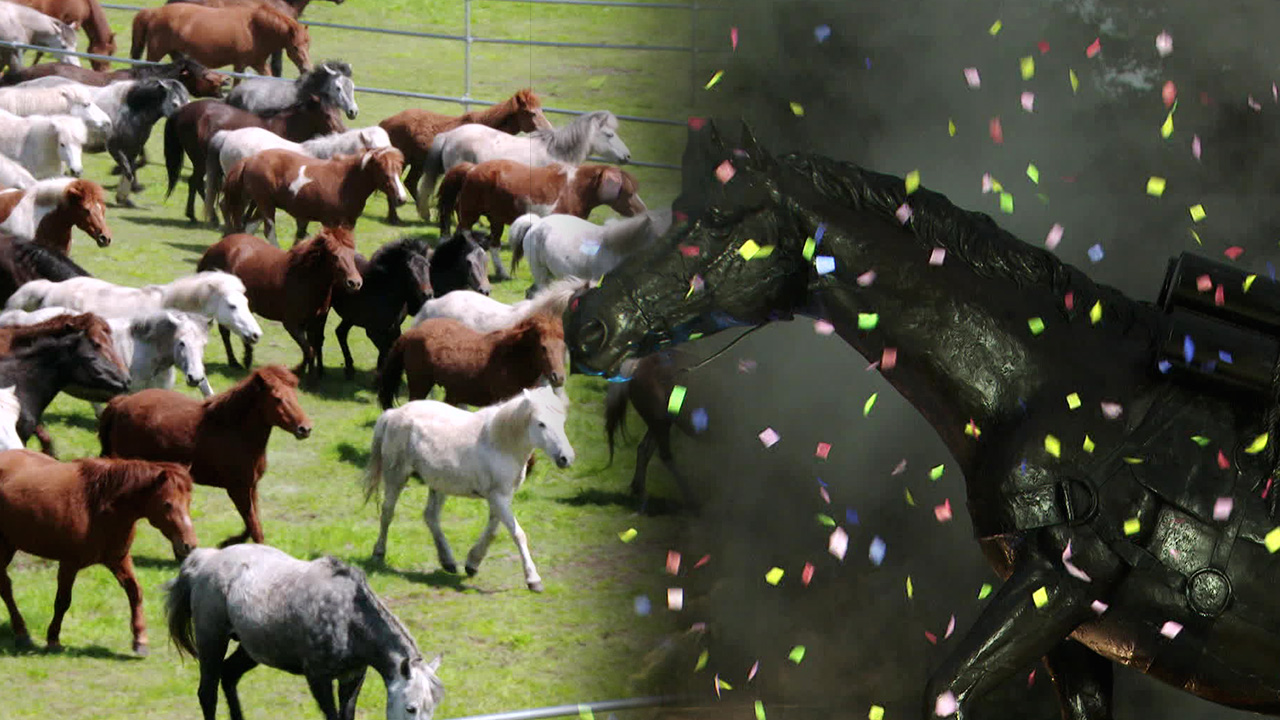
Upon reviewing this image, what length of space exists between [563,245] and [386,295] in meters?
0.67

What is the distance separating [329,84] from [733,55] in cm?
335

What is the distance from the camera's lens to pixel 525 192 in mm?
4844

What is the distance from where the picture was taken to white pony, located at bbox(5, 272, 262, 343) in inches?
170

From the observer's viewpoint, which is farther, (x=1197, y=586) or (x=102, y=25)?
(x=102, y=25)

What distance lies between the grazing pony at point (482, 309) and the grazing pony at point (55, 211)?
4.24ft

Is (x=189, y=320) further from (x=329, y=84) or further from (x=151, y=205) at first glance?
(x=329, y=84)

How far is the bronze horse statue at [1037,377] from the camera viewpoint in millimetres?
1975

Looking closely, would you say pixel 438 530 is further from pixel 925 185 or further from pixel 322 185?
pixel 322 185

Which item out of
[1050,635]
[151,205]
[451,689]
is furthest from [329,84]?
[1050,635]

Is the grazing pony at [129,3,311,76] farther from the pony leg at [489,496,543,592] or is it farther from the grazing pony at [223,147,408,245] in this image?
the pony leg at [489,496,543,592]

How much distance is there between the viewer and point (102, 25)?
8758 millimetres

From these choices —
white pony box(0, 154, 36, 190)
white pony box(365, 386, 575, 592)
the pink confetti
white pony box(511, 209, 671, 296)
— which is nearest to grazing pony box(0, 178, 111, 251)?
white pony box(0, 154, 36, 190)

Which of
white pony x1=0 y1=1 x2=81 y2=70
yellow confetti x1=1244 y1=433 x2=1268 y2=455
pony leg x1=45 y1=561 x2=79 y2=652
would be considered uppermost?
yellow confetti x1=1244 y1=433 x2=1268 y2=455

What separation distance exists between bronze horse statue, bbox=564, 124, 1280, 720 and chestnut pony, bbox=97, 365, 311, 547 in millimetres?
1878
